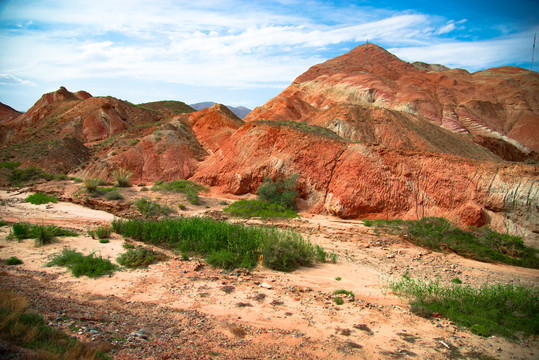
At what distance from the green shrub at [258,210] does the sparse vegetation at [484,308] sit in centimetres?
718

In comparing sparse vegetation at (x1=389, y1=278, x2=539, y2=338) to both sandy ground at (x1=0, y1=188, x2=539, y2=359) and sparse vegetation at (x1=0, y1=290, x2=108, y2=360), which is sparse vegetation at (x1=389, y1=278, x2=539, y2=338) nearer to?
sandy ground at (x1=0, y1=188, x2=539, y2=359)

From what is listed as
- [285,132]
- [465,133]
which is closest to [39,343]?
[285,132]

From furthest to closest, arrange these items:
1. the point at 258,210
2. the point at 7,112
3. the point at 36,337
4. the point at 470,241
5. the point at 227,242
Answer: the point at 7,112 < the point at 258,210 < the point at 470,241 < the point at 227,242 < the point at 36,337

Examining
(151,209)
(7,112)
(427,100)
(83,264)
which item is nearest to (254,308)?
(83,264)

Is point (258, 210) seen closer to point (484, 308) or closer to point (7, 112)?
point (484, 308)

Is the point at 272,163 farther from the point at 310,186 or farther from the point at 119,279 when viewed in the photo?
the point at 119,279

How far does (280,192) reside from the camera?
15328mm

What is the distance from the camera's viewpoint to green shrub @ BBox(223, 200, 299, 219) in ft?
45.3

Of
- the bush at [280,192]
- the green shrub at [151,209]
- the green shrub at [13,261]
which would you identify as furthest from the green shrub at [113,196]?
the green shrub at [13,261]

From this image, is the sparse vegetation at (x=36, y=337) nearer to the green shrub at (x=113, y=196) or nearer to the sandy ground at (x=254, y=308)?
the sandy ground at (x=254, y=308)

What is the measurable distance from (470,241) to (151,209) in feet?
39.9

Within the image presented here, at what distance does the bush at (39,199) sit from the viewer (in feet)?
48.2

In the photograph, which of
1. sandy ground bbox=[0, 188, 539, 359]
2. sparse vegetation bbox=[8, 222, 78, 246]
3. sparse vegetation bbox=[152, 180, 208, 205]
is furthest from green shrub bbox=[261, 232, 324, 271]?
sparse vegetation bbox=[152, 180, 208, 205]

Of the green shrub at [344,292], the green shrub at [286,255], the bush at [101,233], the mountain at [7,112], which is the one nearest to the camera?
the green shrub at [344,292]
